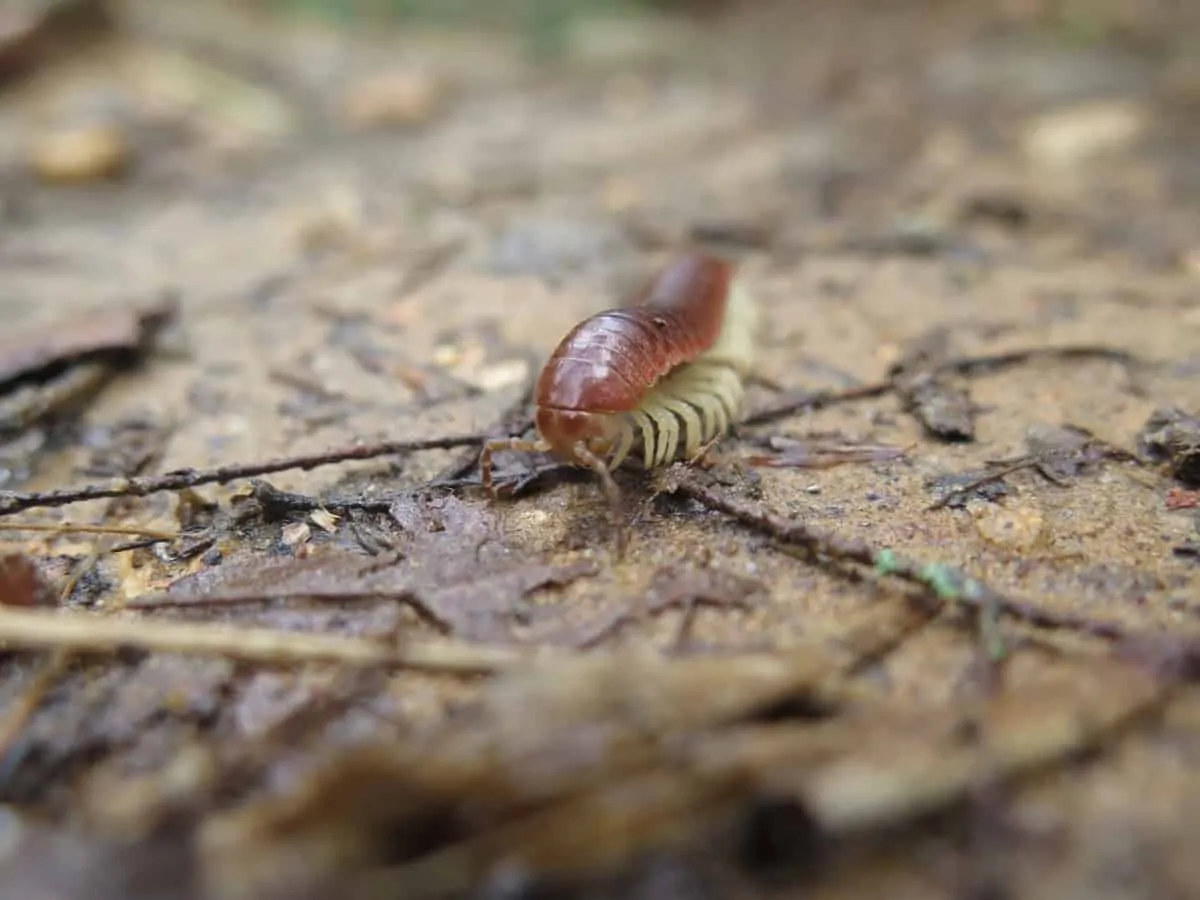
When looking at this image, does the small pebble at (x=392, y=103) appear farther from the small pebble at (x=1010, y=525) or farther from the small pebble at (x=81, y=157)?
the small pebble at (x=1010, y=525)

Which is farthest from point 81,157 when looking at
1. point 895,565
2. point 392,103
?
point 895,565

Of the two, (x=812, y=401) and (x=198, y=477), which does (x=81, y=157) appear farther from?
(x=812, y=401)

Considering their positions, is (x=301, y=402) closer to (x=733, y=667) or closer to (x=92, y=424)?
(x=92, y=424)

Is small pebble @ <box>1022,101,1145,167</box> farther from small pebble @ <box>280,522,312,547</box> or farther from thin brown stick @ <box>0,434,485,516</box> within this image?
small pebble @ <box>280,522,312,547</box>

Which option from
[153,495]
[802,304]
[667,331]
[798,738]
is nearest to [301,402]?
[153,495]

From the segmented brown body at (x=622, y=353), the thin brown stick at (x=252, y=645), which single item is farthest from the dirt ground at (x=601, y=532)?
the segmented brown body at (x=622, y=353)

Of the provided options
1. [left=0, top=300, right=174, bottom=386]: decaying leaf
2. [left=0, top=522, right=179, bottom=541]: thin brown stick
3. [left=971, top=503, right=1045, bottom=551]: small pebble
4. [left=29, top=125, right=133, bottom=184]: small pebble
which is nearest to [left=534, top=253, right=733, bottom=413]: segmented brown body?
[left=971, top=503, right=1045, bottom=551]: small pebble
